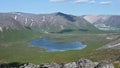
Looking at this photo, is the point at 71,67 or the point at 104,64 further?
the point at 71,67

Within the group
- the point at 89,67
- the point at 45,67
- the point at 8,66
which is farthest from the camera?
the point at 8,66

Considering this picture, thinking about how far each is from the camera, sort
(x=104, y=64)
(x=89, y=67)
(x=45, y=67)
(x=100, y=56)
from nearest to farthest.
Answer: (x=104, y=64) < (x=89, y=67) < (x=45, y=67) < (x=100, y=56)

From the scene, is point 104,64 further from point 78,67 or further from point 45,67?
point 45,67

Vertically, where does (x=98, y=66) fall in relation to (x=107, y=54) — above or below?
above

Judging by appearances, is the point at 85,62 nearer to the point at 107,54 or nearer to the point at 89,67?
the point at 89,67

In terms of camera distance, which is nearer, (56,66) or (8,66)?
(56,66)

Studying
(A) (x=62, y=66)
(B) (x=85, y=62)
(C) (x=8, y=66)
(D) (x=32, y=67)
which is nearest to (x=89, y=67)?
(B) (x=85, y=62)

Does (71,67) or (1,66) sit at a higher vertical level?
(71,67)

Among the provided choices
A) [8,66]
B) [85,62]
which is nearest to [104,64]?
[85,62]

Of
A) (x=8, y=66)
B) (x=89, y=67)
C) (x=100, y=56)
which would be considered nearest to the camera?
(x=89, y=67)
